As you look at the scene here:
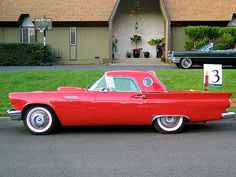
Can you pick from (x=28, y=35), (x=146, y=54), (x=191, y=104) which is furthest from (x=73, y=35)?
(x=191, y=104)

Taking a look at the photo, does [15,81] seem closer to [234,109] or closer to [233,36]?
[234,109]

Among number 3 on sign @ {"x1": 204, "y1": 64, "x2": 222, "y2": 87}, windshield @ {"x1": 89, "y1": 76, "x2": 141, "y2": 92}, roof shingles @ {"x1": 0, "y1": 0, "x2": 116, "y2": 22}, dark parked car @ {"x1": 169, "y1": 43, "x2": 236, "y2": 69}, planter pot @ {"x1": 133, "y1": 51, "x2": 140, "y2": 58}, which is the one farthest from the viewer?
planter pot @ {"x1": 133, "y1": 51, "x2": 140, "y2": 58}

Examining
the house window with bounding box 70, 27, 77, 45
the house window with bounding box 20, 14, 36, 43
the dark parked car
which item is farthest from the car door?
the house window with bounding box 20, 14, 36, 43

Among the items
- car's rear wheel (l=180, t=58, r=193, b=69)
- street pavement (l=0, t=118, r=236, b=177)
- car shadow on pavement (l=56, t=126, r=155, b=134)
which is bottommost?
street pavement (l=0, t=118, r=236, b=177)

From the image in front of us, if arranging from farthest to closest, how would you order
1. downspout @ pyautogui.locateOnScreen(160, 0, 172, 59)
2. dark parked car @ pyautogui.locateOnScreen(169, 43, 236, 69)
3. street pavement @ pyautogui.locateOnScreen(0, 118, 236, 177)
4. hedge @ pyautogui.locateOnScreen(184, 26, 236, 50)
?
downspout @ pyautogui.locateOnScreen(160, 0, 172, 59) → hedge @ pyautogui.locateOnScreen(184, 26, 236, 50) → dark parked car @ pyautogui.locateOnScreen(169, 43, 236, 69) → street pavement @ pyautogui.locateOnScreen(0, 118, 236, 177)

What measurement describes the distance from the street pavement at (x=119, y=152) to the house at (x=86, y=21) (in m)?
20.3

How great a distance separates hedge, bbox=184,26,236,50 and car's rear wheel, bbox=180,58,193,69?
555 cm

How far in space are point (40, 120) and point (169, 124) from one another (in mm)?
2568

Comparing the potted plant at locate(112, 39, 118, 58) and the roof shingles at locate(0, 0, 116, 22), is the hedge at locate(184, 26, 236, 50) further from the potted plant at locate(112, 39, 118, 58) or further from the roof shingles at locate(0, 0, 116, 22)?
the roof shingles at locate(0, 0, 116, 22)

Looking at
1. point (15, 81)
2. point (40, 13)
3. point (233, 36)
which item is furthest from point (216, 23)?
point (15, 81)

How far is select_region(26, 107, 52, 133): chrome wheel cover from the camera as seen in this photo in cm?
938

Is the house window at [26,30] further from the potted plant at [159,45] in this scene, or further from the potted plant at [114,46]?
the potted plant at [159,45]

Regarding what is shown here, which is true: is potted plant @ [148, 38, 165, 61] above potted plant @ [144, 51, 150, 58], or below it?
above

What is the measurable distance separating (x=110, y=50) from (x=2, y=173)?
77.5 ft
